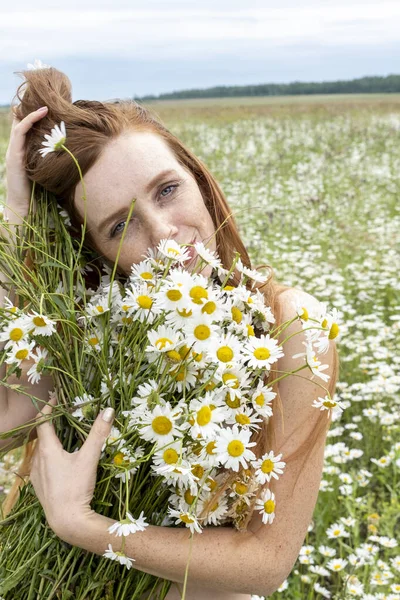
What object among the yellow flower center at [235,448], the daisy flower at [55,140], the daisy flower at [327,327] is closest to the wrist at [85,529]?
the yellow flower center at [235,448]

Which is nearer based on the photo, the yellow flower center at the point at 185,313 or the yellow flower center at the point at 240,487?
the yellow flower center at the point at 185,313

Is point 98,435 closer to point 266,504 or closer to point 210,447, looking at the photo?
point 210,447

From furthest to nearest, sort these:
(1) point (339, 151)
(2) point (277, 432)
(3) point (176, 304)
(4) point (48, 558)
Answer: (1) point (339, 151) < (2) point (277, 432) < (4) point (48, 558) < (3) point (176, 304)

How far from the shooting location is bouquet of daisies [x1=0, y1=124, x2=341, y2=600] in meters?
1.23

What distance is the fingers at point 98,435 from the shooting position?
1342 millimetres

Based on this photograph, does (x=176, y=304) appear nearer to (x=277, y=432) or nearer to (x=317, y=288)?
(x=277, y=432)

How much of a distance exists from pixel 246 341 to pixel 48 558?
61 cm

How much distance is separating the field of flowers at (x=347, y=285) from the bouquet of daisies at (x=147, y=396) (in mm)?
817

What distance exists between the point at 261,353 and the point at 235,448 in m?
0.18

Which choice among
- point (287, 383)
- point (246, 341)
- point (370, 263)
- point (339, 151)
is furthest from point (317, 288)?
point (339, 151)

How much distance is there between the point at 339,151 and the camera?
36.1 feet

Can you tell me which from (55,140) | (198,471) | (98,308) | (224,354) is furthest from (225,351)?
(55,140)

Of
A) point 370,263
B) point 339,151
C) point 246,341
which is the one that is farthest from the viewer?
point 339,151

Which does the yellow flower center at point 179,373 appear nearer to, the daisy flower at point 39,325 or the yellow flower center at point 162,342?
the yellow flower center at point 162,342
